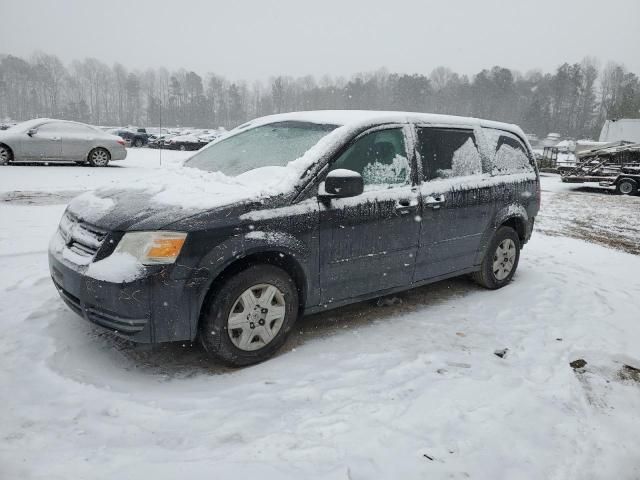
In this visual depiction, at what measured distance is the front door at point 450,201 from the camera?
430 centimetres

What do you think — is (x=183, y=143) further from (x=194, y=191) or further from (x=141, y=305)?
(x=141, y=305)

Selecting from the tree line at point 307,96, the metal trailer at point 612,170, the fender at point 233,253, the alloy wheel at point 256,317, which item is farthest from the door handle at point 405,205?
the tree line at point 307,96

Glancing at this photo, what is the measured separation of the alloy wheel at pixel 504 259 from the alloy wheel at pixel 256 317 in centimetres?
288

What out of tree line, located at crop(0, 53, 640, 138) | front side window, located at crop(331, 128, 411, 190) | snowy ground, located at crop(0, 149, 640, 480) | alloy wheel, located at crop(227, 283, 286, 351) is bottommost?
snowy ground, located at crop(0, 149, 640, 480)

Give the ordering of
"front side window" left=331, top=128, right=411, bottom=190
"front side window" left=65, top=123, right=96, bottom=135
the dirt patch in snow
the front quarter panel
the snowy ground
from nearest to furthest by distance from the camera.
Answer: the snowy ground → the front quarter panel → "front side window" left=331, top=128, right=411, bottom=190 → the dirt patch in snow → "front side window" left=65, top=123, right=96, bottom=135

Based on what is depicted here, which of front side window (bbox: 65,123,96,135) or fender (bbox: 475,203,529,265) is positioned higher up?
front side window (bbox: 65,123,96,135)

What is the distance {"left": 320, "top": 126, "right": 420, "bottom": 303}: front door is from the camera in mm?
3648

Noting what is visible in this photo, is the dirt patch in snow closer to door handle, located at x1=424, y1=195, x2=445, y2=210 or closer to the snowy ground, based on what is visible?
the snowy ground


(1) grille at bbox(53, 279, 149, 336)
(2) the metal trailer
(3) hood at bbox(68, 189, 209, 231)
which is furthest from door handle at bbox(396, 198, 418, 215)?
(2) the metal trailer

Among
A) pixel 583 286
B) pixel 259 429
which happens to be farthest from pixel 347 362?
pixel 583 286

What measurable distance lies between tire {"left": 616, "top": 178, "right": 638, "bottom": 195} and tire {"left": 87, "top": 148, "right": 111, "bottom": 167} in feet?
55.0

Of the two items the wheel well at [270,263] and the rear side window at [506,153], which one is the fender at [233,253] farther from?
the rear side window at [506,153]

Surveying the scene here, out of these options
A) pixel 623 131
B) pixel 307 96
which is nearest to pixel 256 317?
pixel 623 131

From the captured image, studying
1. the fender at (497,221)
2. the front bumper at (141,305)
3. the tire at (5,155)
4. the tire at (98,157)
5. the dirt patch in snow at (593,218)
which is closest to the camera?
the front bumper at (141,305)
